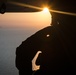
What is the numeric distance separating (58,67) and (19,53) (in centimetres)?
21

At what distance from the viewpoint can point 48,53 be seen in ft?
5.07

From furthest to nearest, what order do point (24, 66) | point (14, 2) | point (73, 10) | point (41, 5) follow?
point (14, 2) → point (41, 5) → point (73, 10) → point (24, 66)

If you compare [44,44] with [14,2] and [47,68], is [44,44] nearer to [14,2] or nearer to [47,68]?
[47,68]

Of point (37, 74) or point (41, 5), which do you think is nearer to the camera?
point (37, 74)

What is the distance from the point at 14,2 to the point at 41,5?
28 centimetres

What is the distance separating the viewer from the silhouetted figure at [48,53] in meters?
1.51

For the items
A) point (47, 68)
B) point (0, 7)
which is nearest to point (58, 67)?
point (47, 68)

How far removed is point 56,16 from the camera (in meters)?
1.68

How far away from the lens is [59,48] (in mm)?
1578

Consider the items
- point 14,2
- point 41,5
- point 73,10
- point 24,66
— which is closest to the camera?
point 24,66

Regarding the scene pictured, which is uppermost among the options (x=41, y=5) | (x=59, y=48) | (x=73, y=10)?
(x=41, y=5)

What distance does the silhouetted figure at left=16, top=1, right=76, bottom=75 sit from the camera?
151cm

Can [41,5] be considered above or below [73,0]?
above

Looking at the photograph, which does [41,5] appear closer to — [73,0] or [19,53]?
[73,0]
